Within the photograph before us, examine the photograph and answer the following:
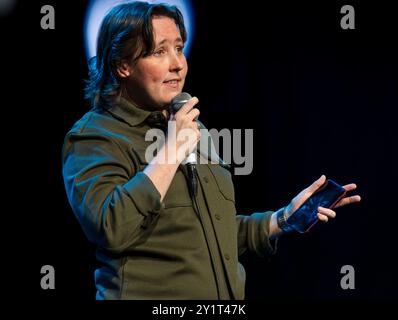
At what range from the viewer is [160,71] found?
1.67m

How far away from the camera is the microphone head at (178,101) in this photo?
165 centimetres

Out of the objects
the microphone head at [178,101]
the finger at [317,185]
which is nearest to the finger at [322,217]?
the finger at [317,185]

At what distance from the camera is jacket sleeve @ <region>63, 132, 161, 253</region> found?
1.42 m

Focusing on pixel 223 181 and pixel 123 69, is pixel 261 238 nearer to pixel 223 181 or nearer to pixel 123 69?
pixel 223 181

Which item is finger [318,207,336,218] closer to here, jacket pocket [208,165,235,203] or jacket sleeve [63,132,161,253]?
jacket pocket [208,165,235,203]

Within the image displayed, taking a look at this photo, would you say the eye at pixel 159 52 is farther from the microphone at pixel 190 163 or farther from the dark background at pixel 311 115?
the dark background at pixel 311 115

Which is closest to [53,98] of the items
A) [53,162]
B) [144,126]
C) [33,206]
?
[53,162]

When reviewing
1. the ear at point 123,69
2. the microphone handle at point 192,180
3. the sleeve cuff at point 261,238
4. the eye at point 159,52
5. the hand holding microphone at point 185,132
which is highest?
the eye at point 159,52

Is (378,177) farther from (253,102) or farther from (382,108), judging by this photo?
(253,102)

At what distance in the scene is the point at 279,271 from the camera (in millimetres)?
3150

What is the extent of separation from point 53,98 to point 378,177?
173 centimetres

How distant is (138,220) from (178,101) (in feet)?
1.34

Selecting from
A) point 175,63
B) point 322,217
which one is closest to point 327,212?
point 322,217

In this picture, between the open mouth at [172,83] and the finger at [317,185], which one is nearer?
the open mouth at [172,83]
